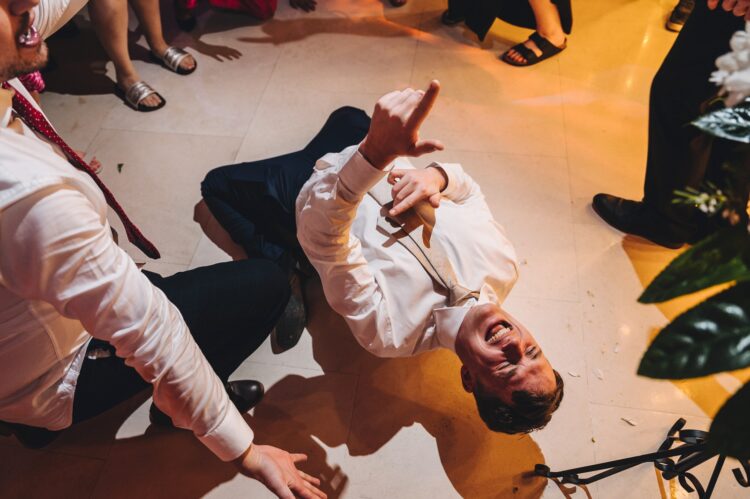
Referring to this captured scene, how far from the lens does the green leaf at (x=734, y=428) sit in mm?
542

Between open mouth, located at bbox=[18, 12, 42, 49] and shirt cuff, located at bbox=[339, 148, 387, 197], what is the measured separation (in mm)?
707

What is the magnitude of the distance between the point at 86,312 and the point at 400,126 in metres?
0.70

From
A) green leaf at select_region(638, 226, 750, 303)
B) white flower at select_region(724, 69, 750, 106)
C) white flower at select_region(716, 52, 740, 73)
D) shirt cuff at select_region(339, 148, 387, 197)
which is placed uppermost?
white flower at select_region(716, 52, 740, 73)

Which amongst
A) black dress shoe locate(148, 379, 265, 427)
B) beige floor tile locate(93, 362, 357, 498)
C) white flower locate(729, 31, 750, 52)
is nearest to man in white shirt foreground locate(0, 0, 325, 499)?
black dress shoe locate(148, 379, 265, 427)

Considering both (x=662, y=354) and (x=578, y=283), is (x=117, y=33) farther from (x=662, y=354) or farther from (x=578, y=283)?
(x=662, y=354)

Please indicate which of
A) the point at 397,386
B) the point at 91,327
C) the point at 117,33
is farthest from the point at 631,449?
the point at 117,33

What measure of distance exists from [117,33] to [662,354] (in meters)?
2.60

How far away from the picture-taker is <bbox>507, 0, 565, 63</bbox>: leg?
2602mm

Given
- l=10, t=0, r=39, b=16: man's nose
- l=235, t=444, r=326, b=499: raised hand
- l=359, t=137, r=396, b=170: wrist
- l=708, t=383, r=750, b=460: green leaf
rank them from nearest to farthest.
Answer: l=708, t=383, r=750, b=460: green leaf
l=10, t=0, r=39, b=16: man's nose
l=359, t=137, r=396, b=170: wrist
l=235, t=444, r=326, b=499: raised hand

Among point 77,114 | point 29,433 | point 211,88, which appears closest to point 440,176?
point 29,433

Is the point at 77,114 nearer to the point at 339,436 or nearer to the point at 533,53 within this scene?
the point at 339,436

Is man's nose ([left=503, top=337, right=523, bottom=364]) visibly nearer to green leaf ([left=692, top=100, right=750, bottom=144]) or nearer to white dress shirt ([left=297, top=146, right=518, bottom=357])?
white dress shirt ([left=297, top=146, right=518, bottom=357])

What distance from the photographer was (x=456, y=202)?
1675mm

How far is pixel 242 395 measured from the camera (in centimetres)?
175
